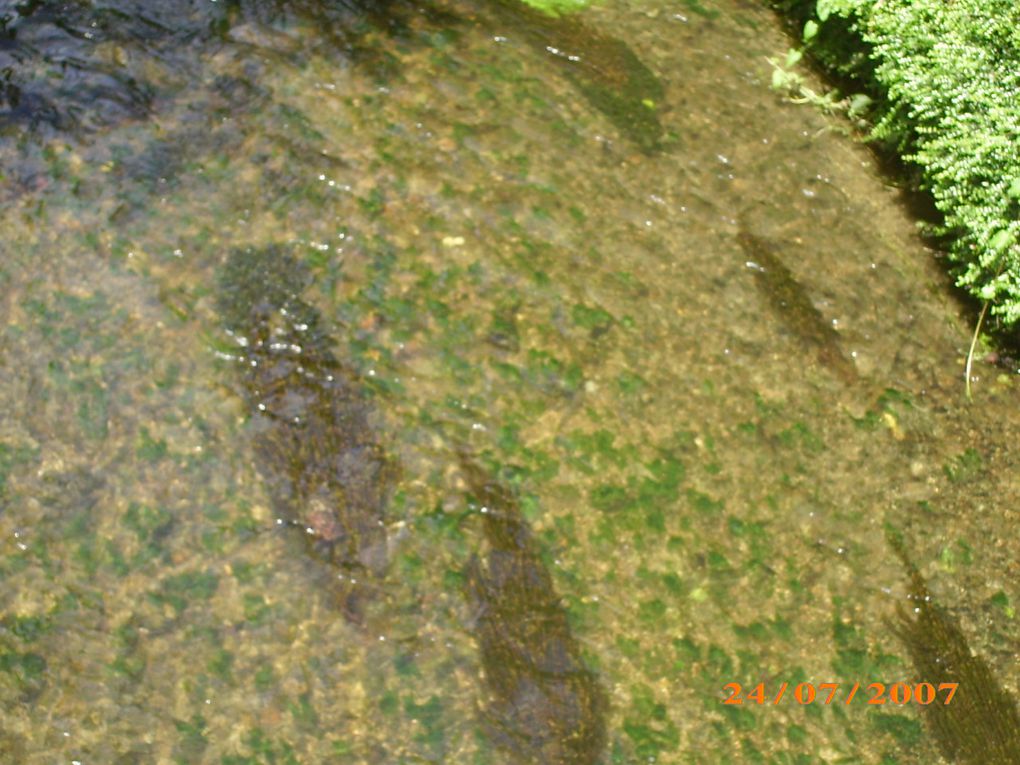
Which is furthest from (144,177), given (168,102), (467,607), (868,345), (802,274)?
(868,345)

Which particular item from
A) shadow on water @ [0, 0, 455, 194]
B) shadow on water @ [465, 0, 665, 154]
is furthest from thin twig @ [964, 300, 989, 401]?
shadow on water @ [0, 0, 455, 194]

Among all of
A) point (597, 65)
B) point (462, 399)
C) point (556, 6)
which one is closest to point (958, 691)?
point (462, 399)

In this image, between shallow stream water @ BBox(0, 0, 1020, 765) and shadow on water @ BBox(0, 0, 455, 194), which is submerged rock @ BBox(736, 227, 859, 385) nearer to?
shallow stream water @ BBox(0, 0, 1020, 765)

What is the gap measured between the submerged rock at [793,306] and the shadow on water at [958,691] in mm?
677

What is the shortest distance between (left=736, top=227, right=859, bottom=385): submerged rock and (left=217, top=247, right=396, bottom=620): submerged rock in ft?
4.57

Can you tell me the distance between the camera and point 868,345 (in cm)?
332

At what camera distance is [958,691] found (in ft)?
9.15

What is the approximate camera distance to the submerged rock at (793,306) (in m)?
3.25

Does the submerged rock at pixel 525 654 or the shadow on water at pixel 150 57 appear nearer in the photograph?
the submerged rock at pixel 525 654

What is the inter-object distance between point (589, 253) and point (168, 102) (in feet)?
4.85

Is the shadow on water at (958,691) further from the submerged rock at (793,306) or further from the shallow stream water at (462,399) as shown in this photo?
the submerged rock at (793,306)

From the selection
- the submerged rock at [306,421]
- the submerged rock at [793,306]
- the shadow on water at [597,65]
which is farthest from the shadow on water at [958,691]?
the shadow on water at [597,65]

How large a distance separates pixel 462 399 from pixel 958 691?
1.59m
